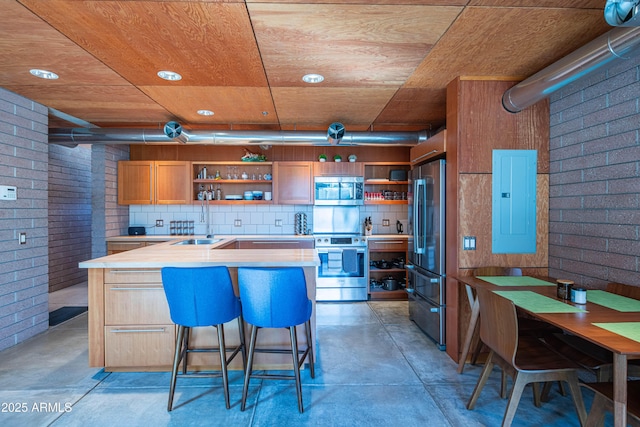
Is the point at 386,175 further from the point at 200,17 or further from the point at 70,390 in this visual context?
the point at 70,390

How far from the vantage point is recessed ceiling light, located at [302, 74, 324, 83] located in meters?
3.14

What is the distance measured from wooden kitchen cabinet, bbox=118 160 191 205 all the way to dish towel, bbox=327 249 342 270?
247 centimetres

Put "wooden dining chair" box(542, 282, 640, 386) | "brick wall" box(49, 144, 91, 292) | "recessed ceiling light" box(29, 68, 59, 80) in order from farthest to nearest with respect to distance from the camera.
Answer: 1. "brick wall" box(49, 144, 91, 292)
2. "recessed ceiling light" box(29, 68, 59, 80)
3. "wooden dining chair" box(542, 282, 640, 386)

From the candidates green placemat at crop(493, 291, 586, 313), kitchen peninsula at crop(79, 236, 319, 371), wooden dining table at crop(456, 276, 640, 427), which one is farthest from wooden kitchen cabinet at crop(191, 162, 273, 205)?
green placemat at crop(493, 291, 586, 313)

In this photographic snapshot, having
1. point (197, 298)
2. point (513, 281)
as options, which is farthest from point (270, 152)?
point (513, 281)

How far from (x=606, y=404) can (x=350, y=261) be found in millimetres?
3769

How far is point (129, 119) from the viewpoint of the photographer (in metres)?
4.72

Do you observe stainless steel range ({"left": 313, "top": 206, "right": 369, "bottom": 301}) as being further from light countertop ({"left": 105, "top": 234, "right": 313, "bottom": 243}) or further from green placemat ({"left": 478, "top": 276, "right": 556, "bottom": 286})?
green placemat ({"left": 478, "top": 276, "right": 556, "bottom": 286})

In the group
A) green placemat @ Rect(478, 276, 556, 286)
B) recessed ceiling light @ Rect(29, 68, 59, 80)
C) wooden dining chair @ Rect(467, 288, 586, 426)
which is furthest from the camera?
recessed ceiling light @ Rect(29, 68, 59, 80)

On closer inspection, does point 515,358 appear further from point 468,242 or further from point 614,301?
point 468,242

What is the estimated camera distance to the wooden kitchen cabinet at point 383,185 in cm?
574

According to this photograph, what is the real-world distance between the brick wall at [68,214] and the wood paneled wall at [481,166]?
617 cm

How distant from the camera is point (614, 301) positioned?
215 centimetres

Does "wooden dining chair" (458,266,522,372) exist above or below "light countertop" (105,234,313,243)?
below
